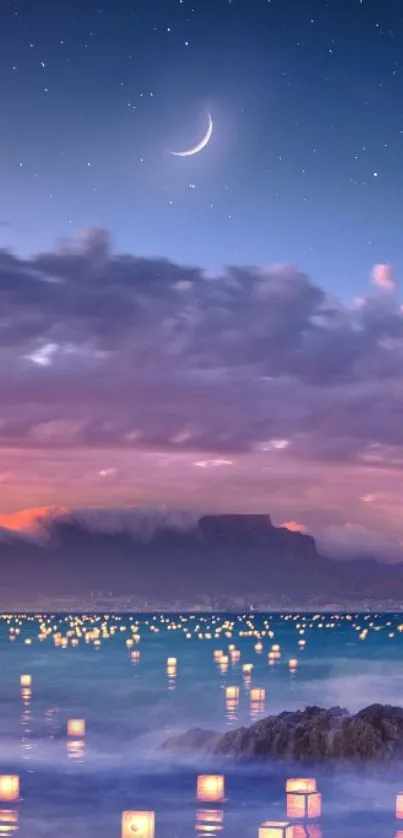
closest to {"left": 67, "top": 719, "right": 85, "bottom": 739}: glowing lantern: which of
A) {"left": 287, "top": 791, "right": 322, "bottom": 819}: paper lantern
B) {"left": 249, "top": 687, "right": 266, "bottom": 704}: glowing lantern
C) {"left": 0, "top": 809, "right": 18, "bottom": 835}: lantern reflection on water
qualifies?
{"left": 249, "top": 687, "right": 266, "bottom": 704}: glowing lantern

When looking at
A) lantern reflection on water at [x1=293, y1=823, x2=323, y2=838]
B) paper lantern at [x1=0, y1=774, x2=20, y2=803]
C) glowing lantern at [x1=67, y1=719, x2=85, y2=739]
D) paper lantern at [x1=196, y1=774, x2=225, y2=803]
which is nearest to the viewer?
lantern reflection on water at [x1=293, y1=823, x2=323, y2=838]

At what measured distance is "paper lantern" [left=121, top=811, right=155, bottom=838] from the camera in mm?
15500

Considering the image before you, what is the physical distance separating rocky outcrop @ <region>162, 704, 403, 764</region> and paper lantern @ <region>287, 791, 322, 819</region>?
5.04m

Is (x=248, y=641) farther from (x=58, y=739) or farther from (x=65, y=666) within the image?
Result: (x=58, y=739)

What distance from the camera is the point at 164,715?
5003cm

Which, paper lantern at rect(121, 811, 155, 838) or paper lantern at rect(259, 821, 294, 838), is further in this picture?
paper lantern at rect(121, 811, 155, 838)

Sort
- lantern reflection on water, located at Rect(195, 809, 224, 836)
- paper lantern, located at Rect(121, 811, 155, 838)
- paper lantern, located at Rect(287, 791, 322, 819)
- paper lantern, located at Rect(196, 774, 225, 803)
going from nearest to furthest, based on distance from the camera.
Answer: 1. paper lantern, located at Rect(121, 811, 155, 838)
2. paper lantern, located at Rect(287, 791, 322, 819)
3. paper lantern, located at Rect(196, 774, 225, 803)
4. lantern reflection on water, located at Rect(195, 809, 224, 836)

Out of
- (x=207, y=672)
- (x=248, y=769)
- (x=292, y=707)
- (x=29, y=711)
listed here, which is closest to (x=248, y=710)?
(x=292, y=707)

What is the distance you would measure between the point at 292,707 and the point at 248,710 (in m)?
1.83

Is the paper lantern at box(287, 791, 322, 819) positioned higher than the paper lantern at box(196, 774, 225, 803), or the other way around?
the paper lantern at box(196, 774, 225, 803)

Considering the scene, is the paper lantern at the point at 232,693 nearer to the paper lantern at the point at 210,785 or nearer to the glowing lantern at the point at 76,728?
the glowing lantern at the point at 76,728

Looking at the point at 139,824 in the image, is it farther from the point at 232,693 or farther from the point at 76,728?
the point at 232,693

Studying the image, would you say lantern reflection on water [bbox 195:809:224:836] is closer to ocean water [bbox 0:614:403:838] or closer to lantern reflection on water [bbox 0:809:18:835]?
ocean water [bbox 0:614:403:838]

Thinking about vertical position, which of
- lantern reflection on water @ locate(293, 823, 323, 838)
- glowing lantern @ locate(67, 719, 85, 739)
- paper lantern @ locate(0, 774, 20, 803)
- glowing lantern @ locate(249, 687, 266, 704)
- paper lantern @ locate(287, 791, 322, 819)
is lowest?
lantern reflection on water @ locate(293, 823, 323, 838)
